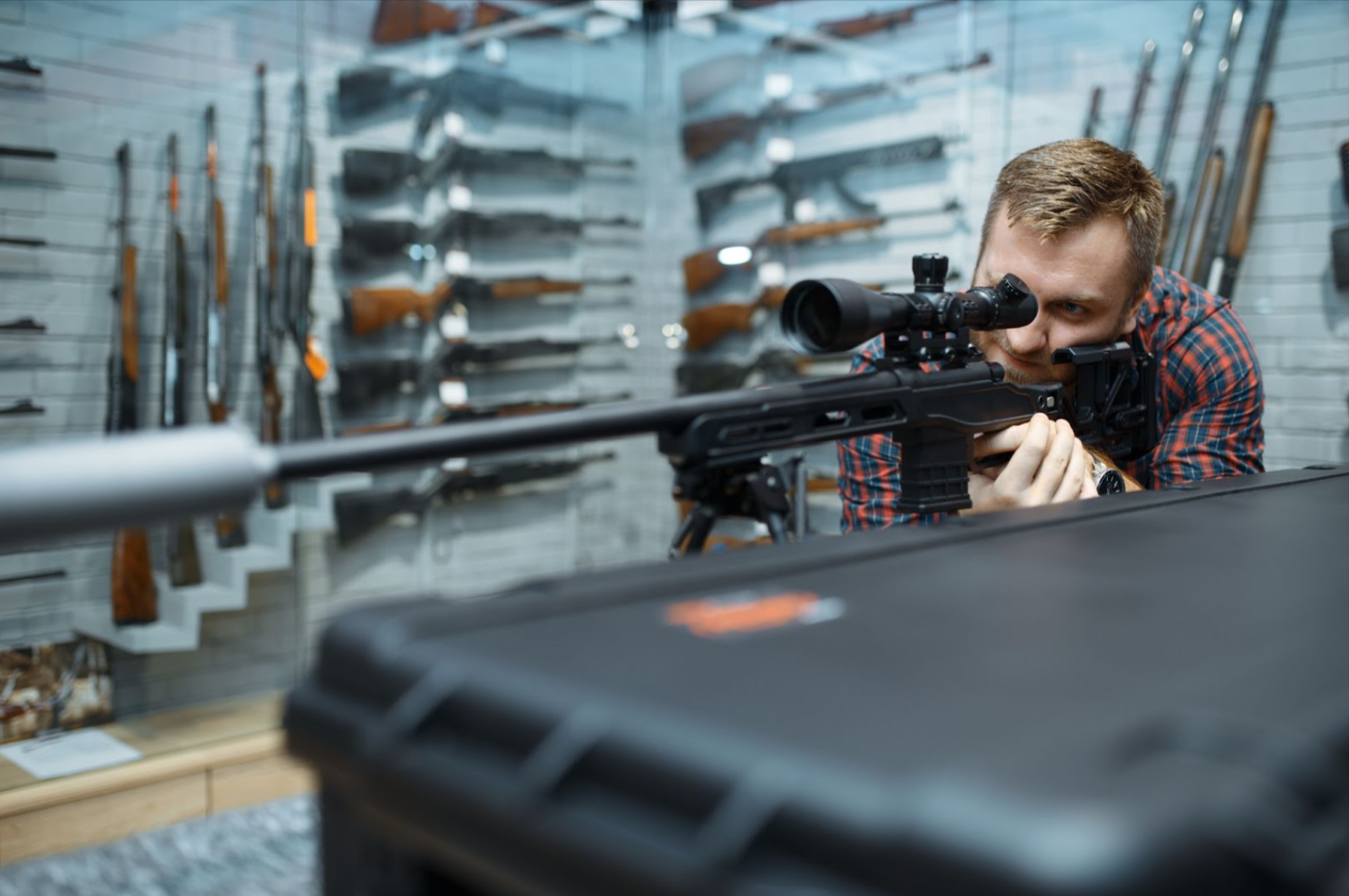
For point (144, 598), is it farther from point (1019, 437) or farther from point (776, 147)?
point (776, 147)

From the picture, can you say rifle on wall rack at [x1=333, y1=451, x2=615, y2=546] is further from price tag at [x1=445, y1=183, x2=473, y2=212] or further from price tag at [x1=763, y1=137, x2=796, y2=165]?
price tag at [x1=763, y1=137, x2=796, y2=165]

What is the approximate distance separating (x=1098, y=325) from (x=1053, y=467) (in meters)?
0.38

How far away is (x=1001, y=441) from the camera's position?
1.14 m

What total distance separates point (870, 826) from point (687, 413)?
1.54 ft

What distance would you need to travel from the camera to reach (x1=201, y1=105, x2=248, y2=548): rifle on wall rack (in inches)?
107

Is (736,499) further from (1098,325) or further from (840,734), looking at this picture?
(1098,325)

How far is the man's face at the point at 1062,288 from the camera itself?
1408 mm

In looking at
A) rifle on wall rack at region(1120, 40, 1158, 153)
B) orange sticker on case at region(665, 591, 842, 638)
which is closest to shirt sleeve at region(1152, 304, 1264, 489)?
orange sticker on case at region(665, 591, 842, 638)

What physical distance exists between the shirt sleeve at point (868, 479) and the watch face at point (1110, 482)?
28 cm

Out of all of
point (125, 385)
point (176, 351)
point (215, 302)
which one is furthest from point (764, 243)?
point (125, 385)

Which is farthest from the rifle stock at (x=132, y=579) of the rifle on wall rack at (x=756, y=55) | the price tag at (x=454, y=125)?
the rifle on wall rack at (x=756, y=55)

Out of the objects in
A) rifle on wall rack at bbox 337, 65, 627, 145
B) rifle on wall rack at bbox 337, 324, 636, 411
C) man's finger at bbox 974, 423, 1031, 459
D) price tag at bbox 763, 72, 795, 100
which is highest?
price tag at bbox 763, 72, 795, 100

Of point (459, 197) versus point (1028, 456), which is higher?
point (459, 197)

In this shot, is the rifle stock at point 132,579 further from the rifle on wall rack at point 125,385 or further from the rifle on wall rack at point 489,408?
the rifle on wall rack at point 489,408
